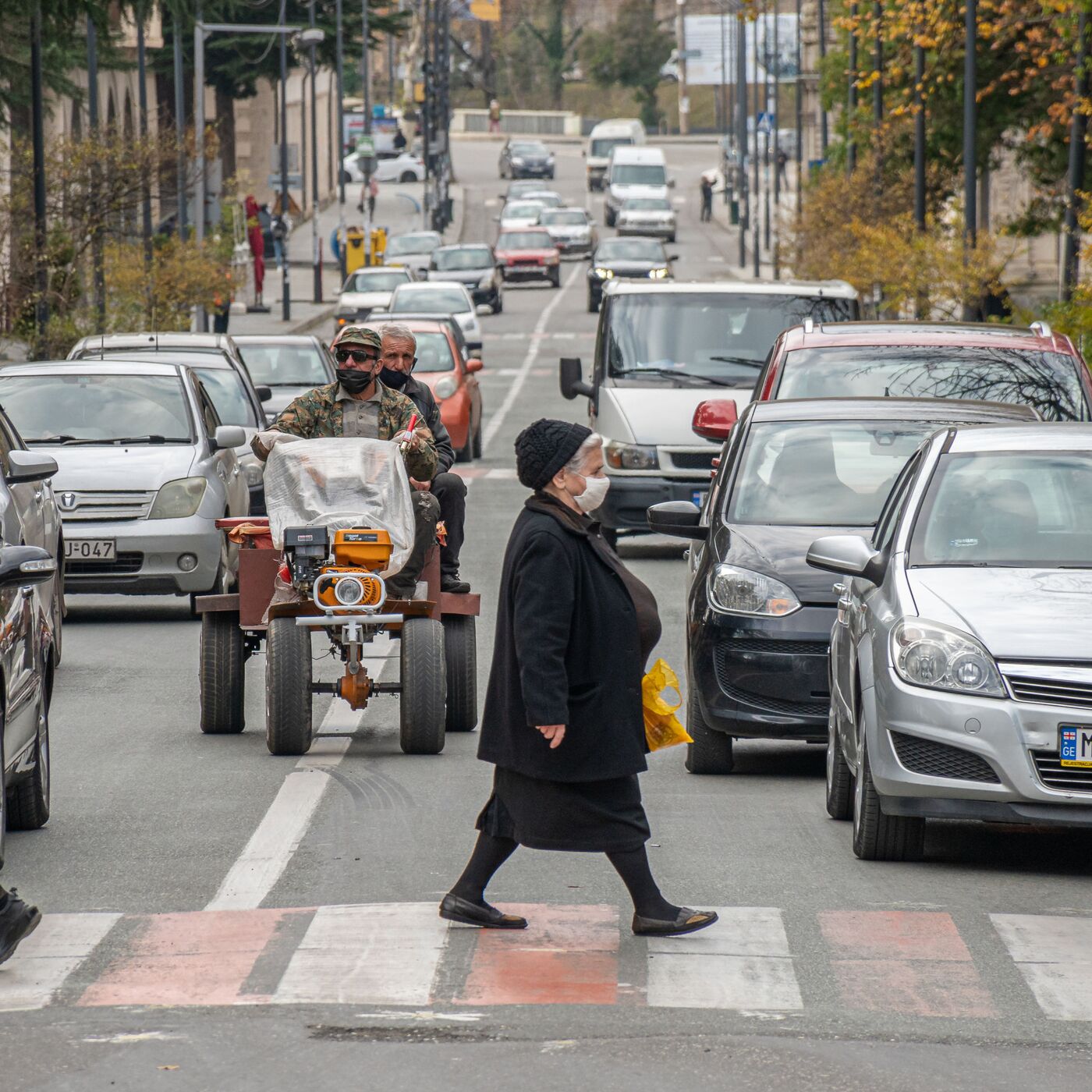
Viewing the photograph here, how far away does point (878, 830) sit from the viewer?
8.34m

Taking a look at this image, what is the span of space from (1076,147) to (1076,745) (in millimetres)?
21912

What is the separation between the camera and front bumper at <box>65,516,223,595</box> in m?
15.6

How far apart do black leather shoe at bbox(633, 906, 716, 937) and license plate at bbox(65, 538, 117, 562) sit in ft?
30.1

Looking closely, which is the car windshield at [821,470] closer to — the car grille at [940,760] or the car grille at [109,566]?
the car grille at [940,760]

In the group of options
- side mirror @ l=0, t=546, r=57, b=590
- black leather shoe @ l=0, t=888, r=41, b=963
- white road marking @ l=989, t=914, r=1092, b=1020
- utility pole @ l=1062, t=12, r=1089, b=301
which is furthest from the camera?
utility pole @ l=1062, t=12, r=1089, b=301

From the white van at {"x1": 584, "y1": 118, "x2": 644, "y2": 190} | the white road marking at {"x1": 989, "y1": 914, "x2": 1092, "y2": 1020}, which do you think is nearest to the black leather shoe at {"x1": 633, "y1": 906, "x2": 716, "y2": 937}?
the white road marking at {"x1": 989, "y1": 914, "x2": 1092, "y2": 1020}

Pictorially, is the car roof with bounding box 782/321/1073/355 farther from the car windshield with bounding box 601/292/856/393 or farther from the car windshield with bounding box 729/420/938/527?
the car windshield with bounding box 601/292/856/393

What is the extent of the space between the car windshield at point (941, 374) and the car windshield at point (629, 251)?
152 ft

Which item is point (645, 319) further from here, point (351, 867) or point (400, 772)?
point (351, 867)

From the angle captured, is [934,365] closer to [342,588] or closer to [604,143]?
[342,588]

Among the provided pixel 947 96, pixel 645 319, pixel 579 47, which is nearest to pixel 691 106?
pixel 579 47

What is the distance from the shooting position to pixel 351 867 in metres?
8.16

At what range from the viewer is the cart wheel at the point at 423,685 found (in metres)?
10.4

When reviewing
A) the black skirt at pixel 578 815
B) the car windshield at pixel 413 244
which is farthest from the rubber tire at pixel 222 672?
the car windshield at pixel 413 244
